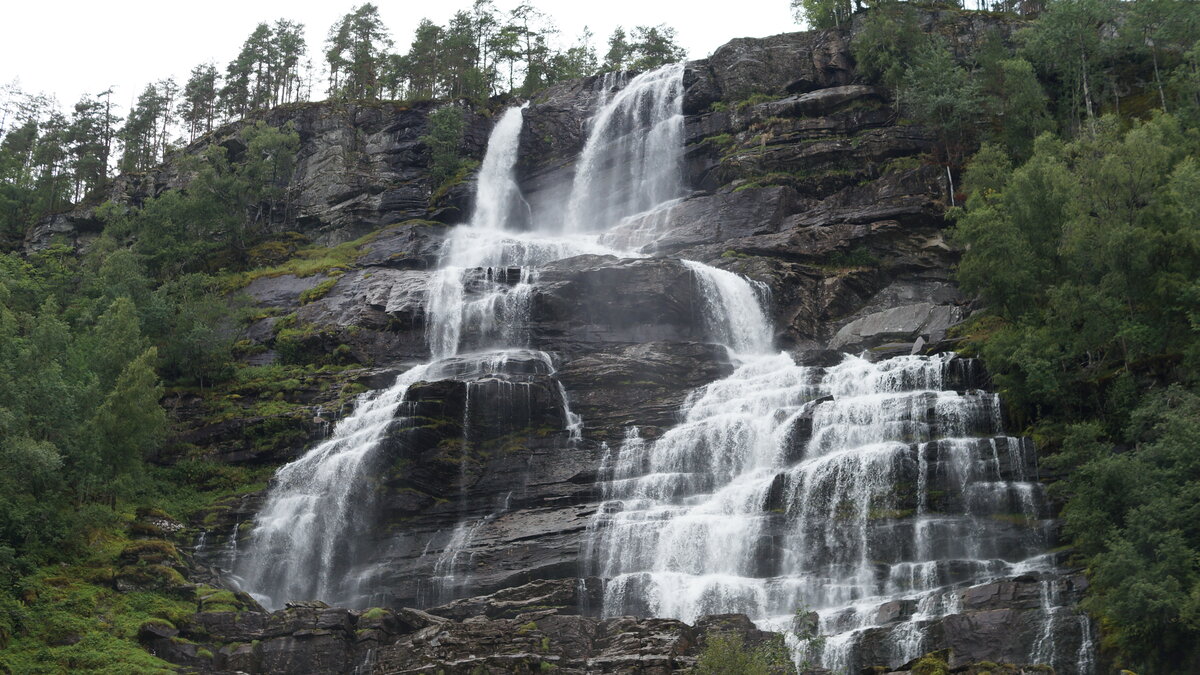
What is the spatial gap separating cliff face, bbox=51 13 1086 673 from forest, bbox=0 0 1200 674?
2009mm

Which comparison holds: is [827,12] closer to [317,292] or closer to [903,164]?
[903,164]

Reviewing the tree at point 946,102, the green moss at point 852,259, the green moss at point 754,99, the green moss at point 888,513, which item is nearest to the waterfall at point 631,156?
the green moss at point 754,99

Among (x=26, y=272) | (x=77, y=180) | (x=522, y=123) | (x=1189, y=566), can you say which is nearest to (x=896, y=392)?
(x=1189, y=566)

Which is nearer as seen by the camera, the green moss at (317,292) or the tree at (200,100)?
the green moss at (317,292)

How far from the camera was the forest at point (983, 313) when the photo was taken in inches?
1032

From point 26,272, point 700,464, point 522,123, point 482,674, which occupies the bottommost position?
point 482,674

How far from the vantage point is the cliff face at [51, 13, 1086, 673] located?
29.9 m

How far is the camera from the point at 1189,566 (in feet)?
76.1

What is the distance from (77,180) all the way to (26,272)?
26.6 metres

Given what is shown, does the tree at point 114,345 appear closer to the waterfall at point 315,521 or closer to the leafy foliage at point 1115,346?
the waterfall at point 315,521

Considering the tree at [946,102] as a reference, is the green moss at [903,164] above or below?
below

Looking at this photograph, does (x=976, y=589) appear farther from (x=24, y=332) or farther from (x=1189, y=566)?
(x=24, y=332)

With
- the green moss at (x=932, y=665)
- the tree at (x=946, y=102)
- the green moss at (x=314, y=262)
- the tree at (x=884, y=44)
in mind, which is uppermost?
the tree at (x=884, y=44)

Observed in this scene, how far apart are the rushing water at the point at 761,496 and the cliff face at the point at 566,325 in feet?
1.68
